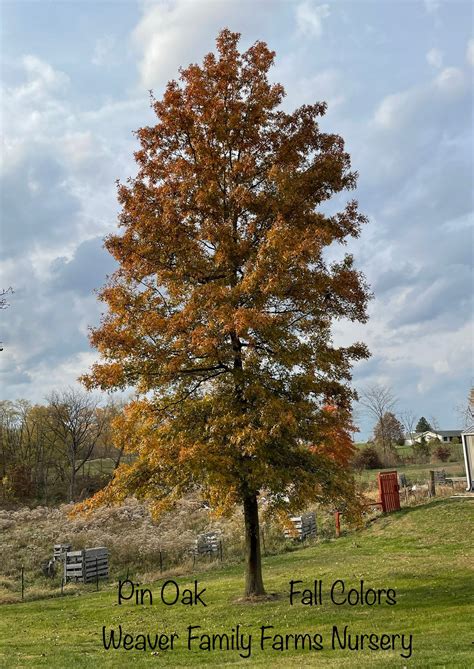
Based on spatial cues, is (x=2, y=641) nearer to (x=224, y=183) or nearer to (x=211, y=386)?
(x=211, y=386)

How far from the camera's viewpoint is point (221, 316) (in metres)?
13.2

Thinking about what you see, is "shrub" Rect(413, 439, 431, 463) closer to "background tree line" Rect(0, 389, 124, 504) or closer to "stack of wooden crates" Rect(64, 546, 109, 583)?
"background tree line" Rect(0, 389, 124, 504)

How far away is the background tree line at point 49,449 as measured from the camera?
5953 centimetres

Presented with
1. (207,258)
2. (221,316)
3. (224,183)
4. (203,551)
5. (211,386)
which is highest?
(224,183)

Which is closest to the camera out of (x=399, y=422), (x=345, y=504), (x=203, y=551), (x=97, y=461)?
(x=345, y=504)

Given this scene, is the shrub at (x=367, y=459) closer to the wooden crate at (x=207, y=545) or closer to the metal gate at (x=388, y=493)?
the metal gate at (x=388, y=493)

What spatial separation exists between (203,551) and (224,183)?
59.9 feet

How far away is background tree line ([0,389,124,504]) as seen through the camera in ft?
195

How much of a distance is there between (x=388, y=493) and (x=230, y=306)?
20.8m

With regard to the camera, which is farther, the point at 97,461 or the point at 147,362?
the point at 97,461

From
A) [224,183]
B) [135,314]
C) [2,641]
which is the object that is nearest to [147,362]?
[135,314]

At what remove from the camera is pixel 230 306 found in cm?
1351

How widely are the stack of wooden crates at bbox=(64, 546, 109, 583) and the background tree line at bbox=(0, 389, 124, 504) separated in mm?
34353

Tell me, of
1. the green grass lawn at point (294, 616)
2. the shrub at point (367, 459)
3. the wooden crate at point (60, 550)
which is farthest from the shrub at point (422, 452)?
the wooden crate at point (60, 550)
